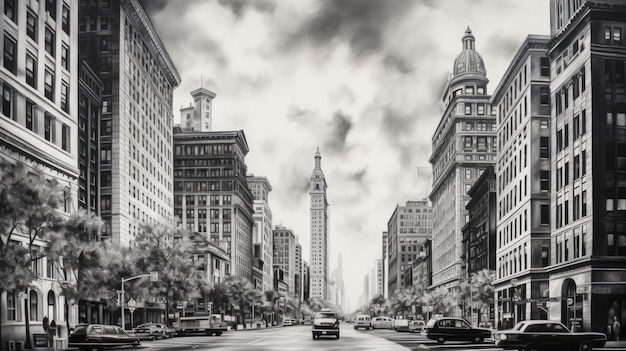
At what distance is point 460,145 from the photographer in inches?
6196

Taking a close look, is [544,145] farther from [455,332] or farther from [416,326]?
[455,332]

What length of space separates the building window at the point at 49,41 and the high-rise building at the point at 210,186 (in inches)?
4581

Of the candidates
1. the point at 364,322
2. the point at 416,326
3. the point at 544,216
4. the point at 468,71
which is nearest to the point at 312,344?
the point at 544,216

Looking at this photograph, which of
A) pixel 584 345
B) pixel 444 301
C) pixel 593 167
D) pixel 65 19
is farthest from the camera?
pixel 444 301

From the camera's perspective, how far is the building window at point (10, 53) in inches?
2406

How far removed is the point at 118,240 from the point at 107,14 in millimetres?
33456

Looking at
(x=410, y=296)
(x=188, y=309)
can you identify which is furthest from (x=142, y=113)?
(x=410, y=296)

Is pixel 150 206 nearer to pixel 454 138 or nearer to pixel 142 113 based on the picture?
pixel 142 113

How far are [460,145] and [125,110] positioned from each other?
232ft

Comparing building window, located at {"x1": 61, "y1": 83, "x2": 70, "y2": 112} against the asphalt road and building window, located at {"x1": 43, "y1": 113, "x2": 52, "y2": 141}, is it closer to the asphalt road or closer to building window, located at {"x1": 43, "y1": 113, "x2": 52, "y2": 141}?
building window, located at {"x1": 43, "y1": 113, "x2": 52, "y2": 141}

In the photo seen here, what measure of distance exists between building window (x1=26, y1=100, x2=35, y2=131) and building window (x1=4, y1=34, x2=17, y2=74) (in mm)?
3762

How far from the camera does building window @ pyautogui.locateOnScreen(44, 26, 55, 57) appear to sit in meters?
70.6

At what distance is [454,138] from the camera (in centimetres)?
16112

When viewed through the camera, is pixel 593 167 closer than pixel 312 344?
No
